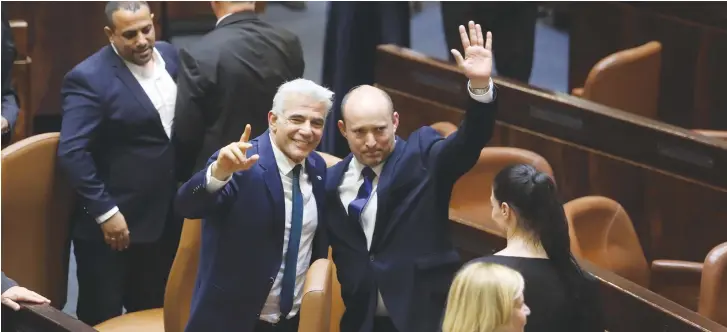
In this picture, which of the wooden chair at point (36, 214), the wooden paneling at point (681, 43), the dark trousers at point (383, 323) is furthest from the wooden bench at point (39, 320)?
the wooden paneling at point (681, 43)

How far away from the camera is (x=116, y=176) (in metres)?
3.41

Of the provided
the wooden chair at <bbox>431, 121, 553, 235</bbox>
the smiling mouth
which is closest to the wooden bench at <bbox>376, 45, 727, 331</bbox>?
the wooden chair at <bbox>431, 121, 553, 235</bbox>

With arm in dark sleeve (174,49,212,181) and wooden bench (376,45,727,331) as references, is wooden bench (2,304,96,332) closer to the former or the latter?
arm in dark sleeve (174,49,212,181)

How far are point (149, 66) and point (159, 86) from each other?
6cm

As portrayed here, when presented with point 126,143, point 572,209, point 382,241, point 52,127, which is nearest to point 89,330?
point 382,241

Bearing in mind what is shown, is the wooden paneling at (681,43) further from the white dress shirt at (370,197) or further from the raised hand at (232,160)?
the raised hand at (232,160)

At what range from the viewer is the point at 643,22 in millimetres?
5184

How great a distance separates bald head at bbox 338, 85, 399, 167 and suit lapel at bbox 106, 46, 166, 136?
809 mm

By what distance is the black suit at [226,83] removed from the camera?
11.3 ft

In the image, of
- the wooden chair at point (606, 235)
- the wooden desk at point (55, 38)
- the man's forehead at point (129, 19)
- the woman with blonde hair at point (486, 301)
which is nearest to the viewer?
the woman with blonde hair at point (486, 301)

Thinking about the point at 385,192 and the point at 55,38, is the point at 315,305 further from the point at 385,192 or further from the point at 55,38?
the point at 55,38

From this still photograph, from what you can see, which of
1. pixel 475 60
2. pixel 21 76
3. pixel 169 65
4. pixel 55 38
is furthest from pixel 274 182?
pixel 55 38

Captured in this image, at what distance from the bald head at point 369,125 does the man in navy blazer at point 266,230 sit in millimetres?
60

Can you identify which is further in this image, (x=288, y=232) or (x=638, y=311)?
(x=638, y=311)
